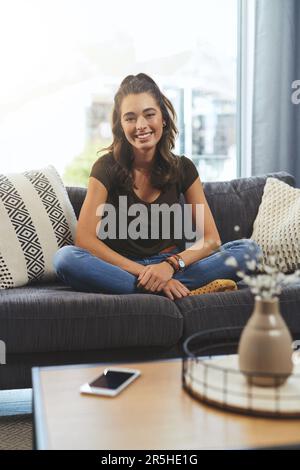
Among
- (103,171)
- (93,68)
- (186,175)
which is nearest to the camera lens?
(103,171)

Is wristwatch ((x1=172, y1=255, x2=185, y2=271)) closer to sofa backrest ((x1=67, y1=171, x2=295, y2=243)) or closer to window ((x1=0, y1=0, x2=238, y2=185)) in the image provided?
sofa backrest ((x1=67, y1=171, x2=295, y2=243))

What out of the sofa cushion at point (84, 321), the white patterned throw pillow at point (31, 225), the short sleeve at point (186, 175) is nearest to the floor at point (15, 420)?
the sofa cushion at point (84, 321)

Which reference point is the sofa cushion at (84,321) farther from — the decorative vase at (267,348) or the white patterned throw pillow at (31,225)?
the decorative vase at (267,348)

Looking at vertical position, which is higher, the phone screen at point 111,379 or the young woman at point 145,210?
the young woman at point 145,210

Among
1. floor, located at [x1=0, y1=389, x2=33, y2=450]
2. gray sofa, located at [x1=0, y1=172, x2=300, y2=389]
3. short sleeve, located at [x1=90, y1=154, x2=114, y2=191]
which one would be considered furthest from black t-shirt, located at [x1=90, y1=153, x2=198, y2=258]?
floor, located at [x1=0, y1=389, x2=33, y2=450]

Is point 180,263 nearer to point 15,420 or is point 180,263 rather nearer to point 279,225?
point 279,225

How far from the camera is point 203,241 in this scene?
8.79 feet

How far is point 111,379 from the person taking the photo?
1.52 m

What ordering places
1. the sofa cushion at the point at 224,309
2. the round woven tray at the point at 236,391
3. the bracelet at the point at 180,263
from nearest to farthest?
the round woven tray at the point at 236,391 < the sofa cushion at the point at 224,309 < the bracelet at the point at 180,263

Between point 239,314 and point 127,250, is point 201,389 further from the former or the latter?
point 127,250

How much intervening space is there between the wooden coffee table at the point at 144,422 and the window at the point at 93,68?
7.73 feet

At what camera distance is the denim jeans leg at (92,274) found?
7.77 feet

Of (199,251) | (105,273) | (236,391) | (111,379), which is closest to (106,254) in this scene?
(105,273)

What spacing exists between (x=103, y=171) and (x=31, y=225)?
1.14ft
